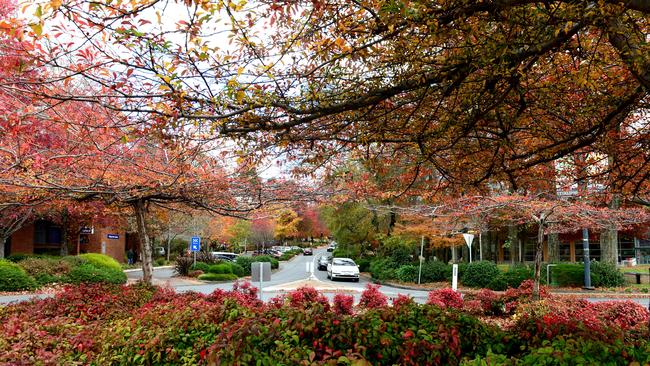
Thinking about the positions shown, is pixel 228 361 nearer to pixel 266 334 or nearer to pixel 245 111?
pixel 266 334

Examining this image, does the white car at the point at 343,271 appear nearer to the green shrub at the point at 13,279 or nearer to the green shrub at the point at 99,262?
the green shrub at the point at 99,262

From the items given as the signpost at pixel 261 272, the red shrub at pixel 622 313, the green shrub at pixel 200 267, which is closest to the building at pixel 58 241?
the green shrub at pixel 200 267

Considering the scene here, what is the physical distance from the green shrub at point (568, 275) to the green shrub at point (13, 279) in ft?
79.0

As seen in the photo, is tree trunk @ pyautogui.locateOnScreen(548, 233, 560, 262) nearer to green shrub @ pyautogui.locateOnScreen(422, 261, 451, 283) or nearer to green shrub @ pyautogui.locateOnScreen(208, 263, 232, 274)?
green shrub @ pyautogui.locateOnScreen(422, 261, 451, 283)

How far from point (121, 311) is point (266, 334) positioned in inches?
161

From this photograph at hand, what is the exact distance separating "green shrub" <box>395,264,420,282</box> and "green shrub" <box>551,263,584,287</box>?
7112 millimetres

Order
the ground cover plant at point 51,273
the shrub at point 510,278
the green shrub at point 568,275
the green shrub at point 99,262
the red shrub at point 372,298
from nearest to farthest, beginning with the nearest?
the red shrub at point 372,298 < the ground cover plant at point 51,273 < the shrub at point 510,278 < the green shrub at point 568,275 < the green shrub at point 99,262

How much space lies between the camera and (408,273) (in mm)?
26922

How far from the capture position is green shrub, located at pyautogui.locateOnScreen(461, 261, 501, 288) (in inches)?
905

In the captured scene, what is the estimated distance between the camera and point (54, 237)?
115 feet

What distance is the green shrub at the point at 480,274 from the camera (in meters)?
23.0

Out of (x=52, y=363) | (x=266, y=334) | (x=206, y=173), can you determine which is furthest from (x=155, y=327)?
(x=206, y=173)

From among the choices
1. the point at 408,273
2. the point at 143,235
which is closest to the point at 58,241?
the point at 408,273

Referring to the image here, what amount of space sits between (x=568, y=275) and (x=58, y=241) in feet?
114
